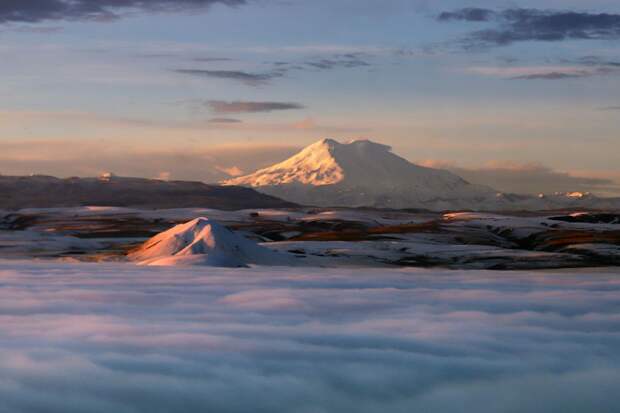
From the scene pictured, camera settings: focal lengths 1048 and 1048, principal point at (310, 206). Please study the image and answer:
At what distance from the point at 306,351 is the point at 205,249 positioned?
4486 centimetres

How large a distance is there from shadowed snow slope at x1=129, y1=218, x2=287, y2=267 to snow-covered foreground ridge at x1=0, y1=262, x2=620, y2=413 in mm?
29508

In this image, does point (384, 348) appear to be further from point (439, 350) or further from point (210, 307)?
point (210, 307)

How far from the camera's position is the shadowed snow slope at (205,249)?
203 ft

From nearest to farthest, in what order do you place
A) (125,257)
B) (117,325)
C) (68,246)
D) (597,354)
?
(597,354) < (117,325) < (125,257) < (68,246)

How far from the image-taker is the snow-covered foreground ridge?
16375 mm

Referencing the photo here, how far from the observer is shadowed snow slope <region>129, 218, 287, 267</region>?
6178 cm

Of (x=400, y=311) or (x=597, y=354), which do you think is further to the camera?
(x=400, y=311)

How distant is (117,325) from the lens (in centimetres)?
2317

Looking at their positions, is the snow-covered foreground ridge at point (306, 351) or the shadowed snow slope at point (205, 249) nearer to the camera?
the snow-covered foreground ridge at point (306, 351)

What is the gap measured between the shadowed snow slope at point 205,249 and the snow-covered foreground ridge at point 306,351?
96.8 feet

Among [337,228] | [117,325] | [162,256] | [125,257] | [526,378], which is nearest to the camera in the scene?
[526,378]

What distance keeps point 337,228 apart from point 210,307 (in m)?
131

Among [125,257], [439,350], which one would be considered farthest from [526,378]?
[125,257]

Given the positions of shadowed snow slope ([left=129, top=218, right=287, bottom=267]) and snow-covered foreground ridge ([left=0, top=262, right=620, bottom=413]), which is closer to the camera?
snow-covered foreground ridge ([left=0, top=262, right=620, bottom=413])
